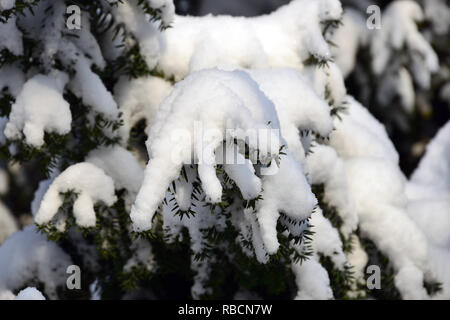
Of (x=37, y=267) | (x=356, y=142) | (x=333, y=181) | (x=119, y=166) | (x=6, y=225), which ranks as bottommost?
(x=6, y=225)

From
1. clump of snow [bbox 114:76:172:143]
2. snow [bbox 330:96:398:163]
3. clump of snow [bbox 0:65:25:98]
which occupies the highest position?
clump of snow [bbox 0:65:25:98]

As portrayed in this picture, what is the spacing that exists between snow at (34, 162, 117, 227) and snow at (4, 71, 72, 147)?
21 centimetres

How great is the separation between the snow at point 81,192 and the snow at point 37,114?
21cm

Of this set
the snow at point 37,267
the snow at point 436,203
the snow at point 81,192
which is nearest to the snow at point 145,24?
the snow at point 81,192

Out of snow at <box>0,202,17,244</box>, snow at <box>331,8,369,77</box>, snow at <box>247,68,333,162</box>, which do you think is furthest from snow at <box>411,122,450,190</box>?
snow at <box>0,202,17,244</box>

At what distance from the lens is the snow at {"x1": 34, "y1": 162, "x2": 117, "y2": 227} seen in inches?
72.9

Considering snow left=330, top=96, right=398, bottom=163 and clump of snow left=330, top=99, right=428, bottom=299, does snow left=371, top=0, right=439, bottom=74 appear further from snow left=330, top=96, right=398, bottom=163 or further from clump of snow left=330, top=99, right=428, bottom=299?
clump of snow left=330, top=99, right=428, bottom=299

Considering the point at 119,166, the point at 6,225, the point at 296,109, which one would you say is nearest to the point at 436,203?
the point at 296,109

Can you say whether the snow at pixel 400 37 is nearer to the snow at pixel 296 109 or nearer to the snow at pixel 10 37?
the snow at pixel 296 109

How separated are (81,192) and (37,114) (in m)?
0.35

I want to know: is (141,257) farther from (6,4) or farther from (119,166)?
(6,4)

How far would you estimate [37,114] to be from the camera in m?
1.77

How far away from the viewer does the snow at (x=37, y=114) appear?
1.75 metres
